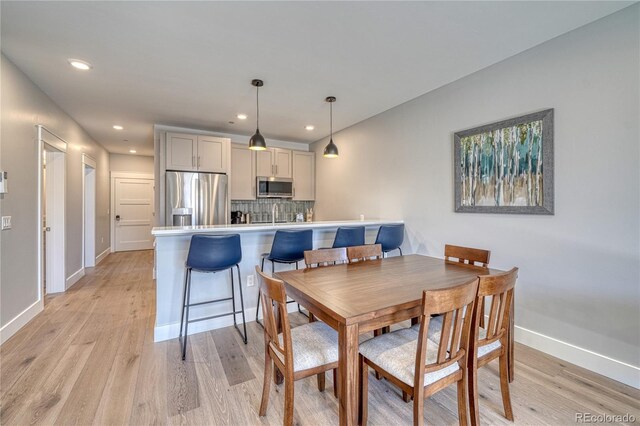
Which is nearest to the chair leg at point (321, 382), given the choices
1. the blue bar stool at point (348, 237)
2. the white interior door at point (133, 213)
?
the blue bar stool at point (348, 237)

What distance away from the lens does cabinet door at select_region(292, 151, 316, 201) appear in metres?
5.52

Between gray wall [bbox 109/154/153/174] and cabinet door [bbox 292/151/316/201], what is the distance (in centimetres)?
428

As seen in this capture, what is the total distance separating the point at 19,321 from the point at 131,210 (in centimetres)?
490

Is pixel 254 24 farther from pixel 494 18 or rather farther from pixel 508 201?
pixel 508 201

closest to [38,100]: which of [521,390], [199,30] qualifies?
[199,30]

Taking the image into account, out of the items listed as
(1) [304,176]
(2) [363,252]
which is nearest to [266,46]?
(2) [363,252]

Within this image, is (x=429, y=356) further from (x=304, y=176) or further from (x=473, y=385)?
(x=304, y=176)

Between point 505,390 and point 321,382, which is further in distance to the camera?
point 321,382

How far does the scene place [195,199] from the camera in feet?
14.5

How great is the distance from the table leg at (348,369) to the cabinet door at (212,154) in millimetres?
3993

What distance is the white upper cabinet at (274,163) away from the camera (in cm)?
518

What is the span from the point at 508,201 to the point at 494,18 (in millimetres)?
1472

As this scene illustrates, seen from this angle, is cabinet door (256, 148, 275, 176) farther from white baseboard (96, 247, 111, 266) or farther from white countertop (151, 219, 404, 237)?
white baseboard (96, 247, 111, 266)

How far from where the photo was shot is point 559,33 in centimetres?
220
